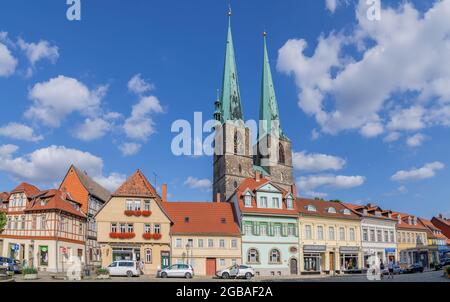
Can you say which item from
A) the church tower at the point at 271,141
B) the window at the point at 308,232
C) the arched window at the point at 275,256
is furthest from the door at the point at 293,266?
the church tower at the point at 271,141

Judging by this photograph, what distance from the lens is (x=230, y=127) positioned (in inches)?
3920

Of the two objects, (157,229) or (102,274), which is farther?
(157,229)

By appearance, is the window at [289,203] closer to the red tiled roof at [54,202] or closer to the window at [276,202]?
the window at [276,202]

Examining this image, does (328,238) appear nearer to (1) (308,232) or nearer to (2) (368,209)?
(1) (308,232)

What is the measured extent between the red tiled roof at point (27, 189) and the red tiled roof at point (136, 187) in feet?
42.6

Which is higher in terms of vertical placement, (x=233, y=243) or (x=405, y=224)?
(x=405, y=224)

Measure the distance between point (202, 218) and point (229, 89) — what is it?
5540 centimetres

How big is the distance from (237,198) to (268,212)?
11.8 ft

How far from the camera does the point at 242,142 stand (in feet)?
328

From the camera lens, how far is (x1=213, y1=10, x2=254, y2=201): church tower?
9612 cm

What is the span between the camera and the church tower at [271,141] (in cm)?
10456

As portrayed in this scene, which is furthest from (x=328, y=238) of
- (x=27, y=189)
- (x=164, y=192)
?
(x=27, y=189)
